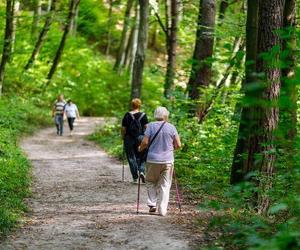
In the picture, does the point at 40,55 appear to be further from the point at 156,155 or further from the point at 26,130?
the point at 156,155

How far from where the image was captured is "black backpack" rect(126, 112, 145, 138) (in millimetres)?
12719

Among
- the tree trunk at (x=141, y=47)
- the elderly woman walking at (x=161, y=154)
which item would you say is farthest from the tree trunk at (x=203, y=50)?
the elderly woman walking at (x=161, y=154)

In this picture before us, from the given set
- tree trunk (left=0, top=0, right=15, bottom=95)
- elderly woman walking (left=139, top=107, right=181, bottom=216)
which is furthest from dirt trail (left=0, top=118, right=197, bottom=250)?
tree trunk (left=0, top=0, right=15, bottom=95)

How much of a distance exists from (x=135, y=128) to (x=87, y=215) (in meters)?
3.22

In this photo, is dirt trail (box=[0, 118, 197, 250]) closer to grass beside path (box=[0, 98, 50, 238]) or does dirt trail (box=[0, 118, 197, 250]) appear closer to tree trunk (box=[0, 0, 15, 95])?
grass beside path (box=[0, 98, 50, 238])

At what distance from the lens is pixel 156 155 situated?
9.74m

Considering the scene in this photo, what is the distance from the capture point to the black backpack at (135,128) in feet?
41.7

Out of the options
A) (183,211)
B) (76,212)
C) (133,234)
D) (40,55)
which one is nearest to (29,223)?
(76,212)

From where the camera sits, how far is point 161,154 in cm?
973

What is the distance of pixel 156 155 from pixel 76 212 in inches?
73.1

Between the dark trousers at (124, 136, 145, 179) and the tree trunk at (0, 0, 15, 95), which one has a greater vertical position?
→ the tree trunk at (0, 0, 15, 95)

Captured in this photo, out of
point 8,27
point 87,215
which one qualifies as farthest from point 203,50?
point 8,27

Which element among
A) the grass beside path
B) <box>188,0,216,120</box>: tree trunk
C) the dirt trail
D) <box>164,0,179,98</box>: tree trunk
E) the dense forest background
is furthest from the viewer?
<box>164,0,179,98</box>: tree trunk

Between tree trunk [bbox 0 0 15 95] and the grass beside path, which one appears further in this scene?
tree trunk [bbox 0 0 15 95]
